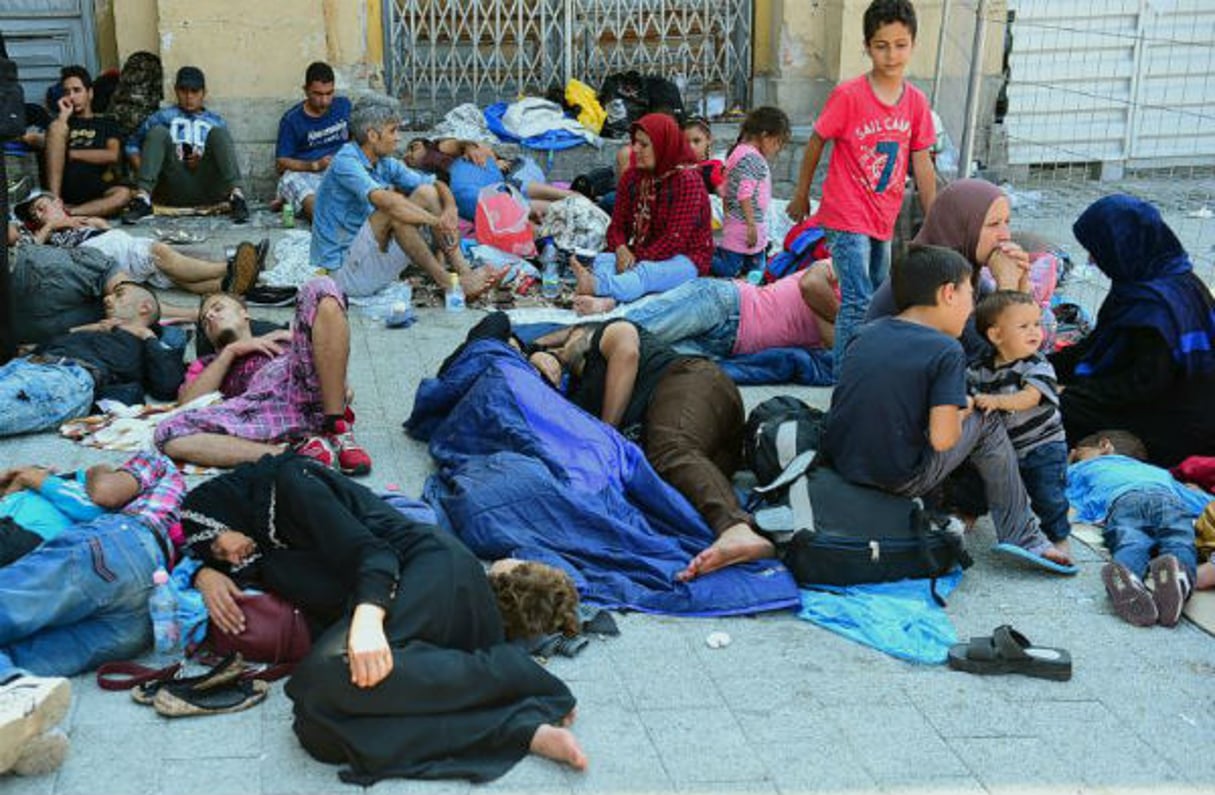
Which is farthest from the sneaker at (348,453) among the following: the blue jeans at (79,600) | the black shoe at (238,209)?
the black shoe at (238,209)

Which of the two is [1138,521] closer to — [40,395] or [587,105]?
[40,395]

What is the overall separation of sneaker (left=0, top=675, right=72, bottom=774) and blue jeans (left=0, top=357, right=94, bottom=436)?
2588 millimetres

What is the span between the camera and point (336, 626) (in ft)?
12.0

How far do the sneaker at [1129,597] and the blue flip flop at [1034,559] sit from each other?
0.18m

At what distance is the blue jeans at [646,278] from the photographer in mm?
7809

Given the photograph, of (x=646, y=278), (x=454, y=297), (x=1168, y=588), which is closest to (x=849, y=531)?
(x=1168, y=588)

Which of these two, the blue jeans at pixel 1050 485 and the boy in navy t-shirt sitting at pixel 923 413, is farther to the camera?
the blue jeans at pixel 1050 485

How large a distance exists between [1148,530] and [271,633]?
9.79 ft

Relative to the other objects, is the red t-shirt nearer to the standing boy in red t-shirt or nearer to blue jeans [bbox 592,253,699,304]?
the standing boy in red t-shirt

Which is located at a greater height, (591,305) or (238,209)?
(238,209)

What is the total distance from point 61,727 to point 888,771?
2.10 meters

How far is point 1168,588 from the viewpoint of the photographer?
4.52 metres

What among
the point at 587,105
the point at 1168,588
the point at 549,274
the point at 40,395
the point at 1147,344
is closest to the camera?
the point at 1168,588

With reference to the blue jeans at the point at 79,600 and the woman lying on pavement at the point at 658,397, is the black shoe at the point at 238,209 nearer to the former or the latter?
the woman lying on pavement at the point at 658,397
